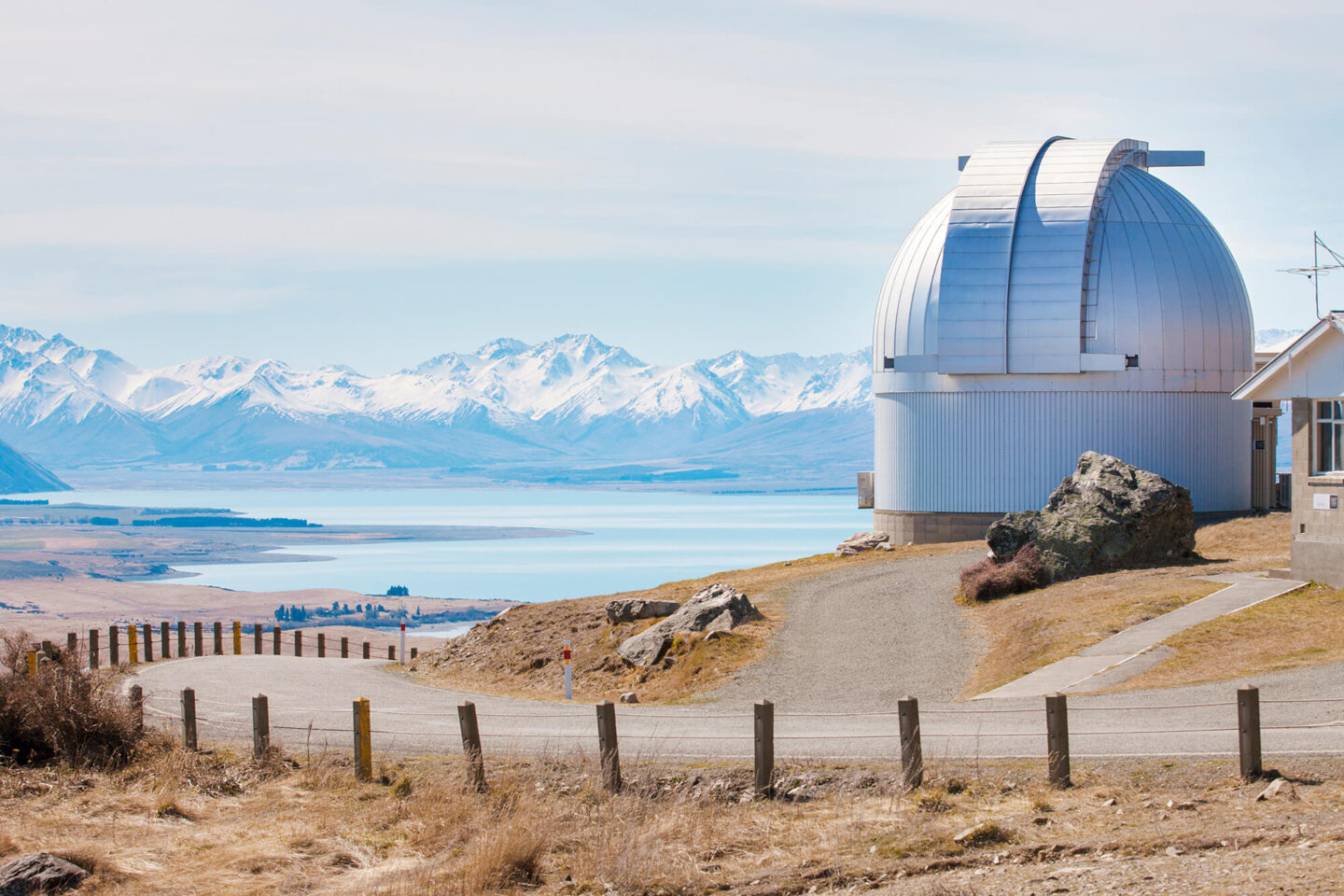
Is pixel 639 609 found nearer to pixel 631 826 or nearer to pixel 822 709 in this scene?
pixel 822 709

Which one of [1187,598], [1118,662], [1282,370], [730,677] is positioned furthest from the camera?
[1282,370]

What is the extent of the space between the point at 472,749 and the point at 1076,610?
14.2 metres

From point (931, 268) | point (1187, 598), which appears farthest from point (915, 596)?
point (931, 268)

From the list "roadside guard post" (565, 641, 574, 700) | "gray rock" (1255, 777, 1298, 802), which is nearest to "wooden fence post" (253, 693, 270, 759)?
"roadside guard post" (565, 641, 574, 700)

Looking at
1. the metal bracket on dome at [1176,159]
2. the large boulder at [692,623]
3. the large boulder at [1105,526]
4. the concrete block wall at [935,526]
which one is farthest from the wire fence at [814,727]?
the metal bracket on dome at [1176,159]

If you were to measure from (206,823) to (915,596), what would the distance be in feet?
59.5

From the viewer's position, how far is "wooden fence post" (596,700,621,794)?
12.6 m

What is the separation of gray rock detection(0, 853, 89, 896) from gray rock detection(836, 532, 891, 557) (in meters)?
28.8

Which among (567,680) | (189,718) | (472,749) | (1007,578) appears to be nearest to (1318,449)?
(1007,578)

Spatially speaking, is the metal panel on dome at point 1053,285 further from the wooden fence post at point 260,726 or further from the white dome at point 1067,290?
the wooden fence post at point 260,726

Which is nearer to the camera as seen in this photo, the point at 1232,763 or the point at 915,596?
the point at 1232,763

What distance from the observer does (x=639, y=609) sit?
27.7 metres

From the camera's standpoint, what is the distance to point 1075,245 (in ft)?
121

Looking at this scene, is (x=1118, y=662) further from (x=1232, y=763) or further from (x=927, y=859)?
(x=927, y=859)
